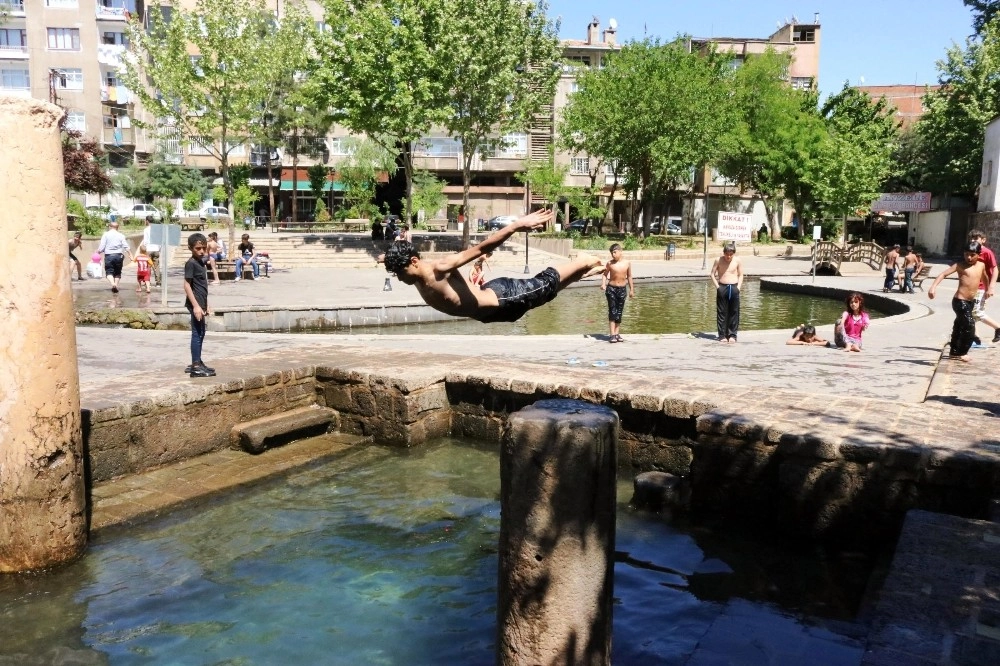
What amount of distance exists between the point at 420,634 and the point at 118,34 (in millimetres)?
55708

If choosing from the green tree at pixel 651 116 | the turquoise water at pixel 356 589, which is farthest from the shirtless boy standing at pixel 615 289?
the green tree at pixel 651 116

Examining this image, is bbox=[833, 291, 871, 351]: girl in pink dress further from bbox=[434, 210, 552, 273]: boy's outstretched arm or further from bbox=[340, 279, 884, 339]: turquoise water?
bbox=[434, 210, 552, 273]: boy's outstretched arm

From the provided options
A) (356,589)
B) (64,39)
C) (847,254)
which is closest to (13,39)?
(64,39)

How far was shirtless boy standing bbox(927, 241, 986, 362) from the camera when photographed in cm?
1054

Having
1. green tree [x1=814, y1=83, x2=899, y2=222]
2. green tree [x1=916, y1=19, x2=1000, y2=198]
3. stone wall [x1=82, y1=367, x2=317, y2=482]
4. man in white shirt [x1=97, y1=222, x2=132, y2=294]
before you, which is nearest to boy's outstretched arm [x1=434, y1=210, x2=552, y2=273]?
stone wall [x1=82, y1=367, x2=317, y2=482]

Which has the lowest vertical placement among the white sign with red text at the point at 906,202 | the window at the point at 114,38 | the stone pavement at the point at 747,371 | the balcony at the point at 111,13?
the stone pavement at the point at 747,371

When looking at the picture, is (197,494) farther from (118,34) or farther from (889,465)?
(118,34)

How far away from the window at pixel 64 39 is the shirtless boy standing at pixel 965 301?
52.8 meters

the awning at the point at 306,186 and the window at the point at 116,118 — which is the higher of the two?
the window at the point at 116,118

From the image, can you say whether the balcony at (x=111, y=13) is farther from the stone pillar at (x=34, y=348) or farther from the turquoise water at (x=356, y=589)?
the turquoise water at (x=356, y=589)

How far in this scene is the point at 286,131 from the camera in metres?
51.8

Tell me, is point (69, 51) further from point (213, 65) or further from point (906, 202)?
point (906, 202)

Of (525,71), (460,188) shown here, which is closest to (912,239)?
(525,71)

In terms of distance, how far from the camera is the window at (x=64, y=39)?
49375 mm
